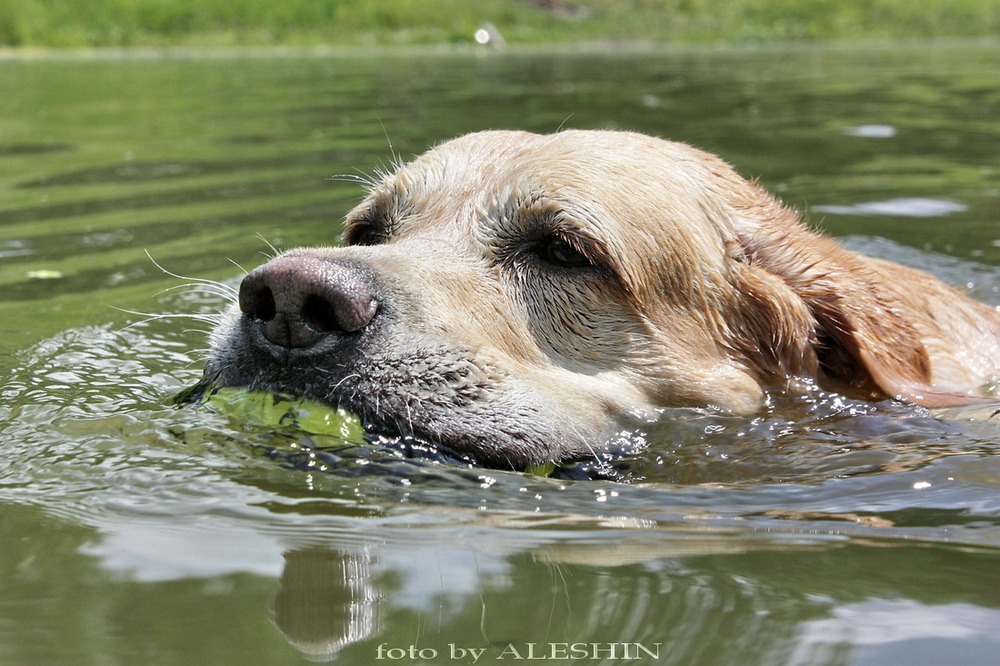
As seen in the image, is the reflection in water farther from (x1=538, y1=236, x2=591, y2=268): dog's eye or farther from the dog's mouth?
(x1=538, y1=236, x2=591, y2=268): dog's eye

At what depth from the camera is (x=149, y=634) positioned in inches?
109

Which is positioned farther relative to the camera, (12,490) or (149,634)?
(12,490)

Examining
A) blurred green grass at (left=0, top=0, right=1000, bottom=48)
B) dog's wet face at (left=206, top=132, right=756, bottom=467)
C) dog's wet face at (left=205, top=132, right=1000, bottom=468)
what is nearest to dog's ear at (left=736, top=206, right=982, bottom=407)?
dog's wet face at (left=205, top=132, right=1000, bottom=468)

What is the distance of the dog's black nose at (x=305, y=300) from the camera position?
373 centimetres

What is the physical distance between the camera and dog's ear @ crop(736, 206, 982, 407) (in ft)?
15.6

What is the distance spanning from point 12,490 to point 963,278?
20.2 ft

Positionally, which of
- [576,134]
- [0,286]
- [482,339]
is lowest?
[0,286]

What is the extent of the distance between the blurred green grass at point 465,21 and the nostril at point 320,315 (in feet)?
135

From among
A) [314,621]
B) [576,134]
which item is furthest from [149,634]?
[576,134]

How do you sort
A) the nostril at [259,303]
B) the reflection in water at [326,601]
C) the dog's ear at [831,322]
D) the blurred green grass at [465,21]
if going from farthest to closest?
the blurred green grass at [465,21] < the dog's ear at [831,322] < the nostril at [259,303] < the reflection in water at [326,601]

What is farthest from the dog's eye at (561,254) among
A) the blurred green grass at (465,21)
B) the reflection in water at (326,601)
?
the blurred green grass at (465,21)

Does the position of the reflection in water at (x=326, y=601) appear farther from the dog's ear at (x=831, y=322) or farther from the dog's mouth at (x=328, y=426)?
the dog's ear at (x=831, y=322)

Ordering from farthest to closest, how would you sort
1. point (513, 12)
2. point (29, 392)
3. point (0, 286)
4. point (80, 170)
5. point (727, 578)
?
point (513, 12), point (80, 170), point (0, 286), point (29, 392), point (727, 578)

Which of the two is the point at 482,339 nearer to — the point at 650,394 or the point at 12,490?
the point at 650,394
